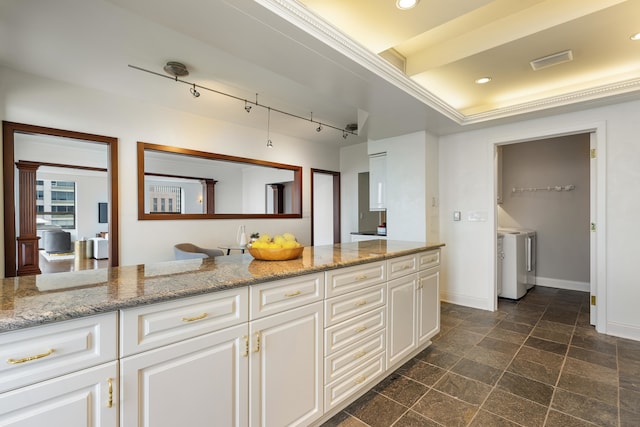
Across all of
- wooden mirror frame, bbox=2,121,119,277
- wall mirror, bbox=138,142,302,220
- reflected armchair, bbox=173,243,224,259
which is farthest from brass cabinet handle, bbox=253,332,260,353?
wall mirror, bbox=138,142,302,220

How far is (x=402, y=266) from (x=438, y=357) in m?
0.94

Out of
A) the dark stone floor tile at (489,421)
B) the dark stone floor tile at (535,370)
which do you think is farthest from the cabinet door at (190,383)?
the dark stone floor tile at (535,370)

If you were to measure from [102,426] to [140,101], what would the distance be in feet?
12.2

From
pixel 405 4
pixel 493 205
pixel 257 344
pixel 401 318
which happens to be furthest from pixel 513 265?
pixel 257 344

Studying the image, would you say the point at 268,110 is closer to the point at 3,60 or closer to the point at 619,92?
the point at 3,60

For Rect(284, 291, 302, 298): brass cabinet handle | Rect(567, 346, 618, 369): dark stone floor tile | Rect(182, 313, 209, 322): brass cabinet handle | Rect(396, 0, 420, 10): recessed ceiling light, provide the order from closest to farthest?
Rect(182, 313, 209, 322): brass cabinet handle < Rect(284, 291, 302, 298): brass cabinet handle < Rect(396, 0, 420, 10): recessed ceiling light < Rect(567, 346, 618, 369): dark stone floor tile

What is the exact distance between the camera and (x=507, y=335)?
300 cm

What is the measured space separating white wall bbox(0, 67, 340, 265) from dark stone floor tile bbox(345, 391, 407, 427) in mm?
3062

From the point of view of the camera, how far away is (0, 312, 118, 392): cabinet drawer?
860 millimetres

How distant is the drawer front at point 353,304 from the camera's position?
175 cm

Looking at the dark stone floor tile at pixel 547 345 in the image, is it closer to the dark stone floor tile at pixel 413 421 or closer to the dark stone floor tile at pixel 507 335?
the dark stone floor tile at pixel 507 335

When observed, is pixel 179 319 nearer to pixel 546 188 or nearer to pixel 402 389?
pixel 402 389

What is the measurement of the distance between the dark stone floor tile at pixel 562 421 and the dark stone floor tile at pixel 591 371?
0.60 metres

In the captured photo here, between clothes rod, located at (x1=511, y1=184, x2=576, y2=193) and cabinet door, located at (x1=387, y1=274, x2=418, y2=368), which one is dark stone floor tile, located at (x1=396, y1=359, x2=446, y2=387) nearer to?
cabinet door, located at (x1=387, y1=274, x2=418, y2=368)
